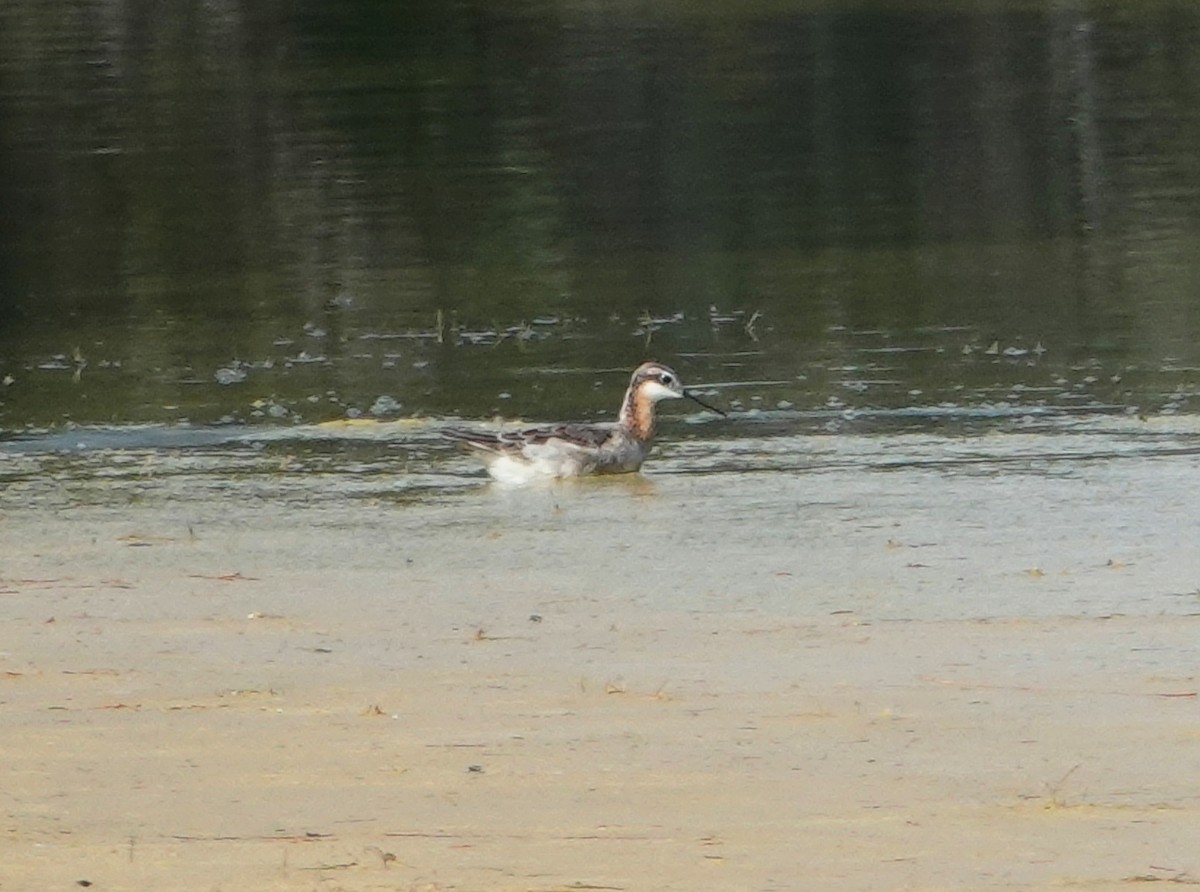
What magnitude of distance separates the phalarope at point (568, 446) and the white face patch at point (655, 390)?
0.05 ft

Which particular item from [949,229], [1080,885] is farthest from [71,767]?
[949,229]

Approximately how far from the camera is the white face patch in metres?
12.3

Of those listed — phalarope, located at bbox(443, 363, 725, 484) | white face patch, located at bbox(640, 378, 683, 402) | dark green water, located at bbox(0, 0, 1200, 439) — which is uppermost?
white face patch, located at bbox(640, 378, 683, 402)

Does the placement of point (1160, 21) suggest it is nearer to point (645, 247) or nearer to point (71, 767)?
point (645, 247)

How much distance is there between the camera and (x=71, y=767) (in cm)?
745

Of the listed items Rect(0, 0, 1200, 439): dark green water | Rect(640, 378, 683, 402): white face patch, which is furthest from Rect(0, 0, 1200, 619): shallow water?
Rect(640, 378, 683, 402): white face patch

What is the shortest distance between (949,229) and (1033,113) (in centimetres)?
906

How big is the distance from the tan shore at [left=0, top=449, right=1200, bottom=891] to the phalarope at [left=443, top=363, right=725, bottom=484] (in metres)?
0.46

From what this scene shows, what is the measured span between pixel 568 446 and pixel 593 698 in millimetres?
3973

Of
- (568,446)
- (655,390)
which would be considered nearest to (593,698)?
(568,446)

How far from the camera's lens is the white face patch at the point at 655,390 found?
12344 mm

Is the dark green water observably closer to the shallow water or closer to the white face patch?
the shallow water

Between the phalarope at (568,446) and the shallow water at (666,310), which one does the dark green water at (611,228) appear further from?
the phalarope at (568,446)

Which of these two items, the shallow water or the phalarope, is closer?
the shallow water
